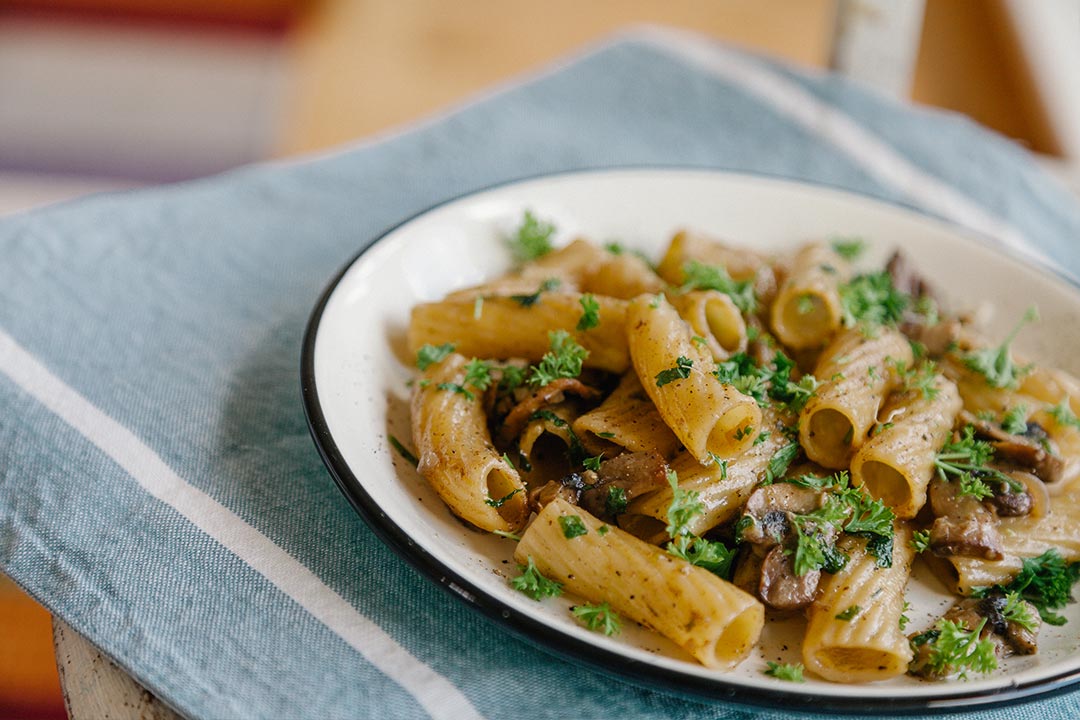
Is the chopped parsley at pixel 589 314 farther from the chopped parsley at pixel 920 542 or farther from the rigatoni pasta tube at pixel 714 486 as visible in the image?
the chopped parsley at pixel 920 542

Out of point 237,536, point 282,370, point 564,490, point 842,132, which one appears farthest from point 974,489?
point 842,132

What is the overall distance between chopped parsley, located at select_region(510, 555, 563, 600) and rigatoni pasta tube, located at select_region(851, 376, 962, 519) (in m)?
0.64

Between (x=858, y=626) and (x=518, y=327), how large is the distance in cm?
96

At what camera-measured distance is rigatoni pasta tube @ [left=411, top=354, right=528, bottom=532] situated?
1907 mm

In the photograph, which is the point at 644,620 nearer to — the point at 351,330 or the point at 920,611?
the point at 920,611

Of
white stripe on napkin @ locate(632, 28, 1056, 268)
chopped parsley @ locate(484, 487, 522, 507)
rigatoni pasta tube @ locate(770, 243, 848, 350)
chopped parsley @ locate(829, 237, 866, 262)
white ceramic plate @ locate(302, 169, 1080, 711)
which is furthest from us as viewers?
white stripe on napkin @ locate(632, 28, 1056, 268)

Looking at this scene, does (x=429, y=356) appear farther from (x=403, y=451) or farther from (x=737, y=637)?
(x=737, y=637)

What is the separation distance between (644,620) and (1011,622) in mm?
683

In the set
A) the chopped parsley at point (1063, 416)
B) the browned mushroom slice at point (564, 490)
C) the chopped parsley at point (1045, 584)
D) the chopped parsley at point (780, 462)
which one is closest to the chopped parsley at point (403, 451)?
the browned mushroom slice at point (564, 490)

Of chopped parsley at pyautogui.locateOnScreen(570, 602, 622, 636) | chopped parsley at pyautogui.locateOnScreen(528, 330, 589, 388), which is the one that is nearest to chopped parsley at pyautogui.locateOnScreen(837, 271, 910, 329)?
chopped parsley at pyautogui.locateOnScreen(528, 330, 589, 388)

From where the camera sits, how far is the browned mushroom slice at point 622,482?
1905mm

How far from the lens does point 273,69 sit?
265 inches

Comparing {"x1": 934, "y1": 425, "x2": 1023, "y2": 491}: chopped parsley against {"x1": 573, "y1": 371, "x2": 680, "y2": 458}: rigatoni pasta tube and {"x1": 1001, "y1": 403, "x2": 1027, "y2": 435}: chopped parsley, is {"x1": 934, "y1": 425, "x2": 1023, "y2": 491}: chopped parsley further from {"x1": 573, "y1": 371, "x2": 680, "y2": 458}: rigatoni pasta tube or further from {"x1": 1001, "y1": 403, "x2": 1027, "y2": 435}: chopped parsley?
{"x1": 573, "y1": 371, "x2": 680, "y2": 458}: rigatoni pasta tube

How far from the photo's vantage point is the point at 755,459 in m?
2.00
